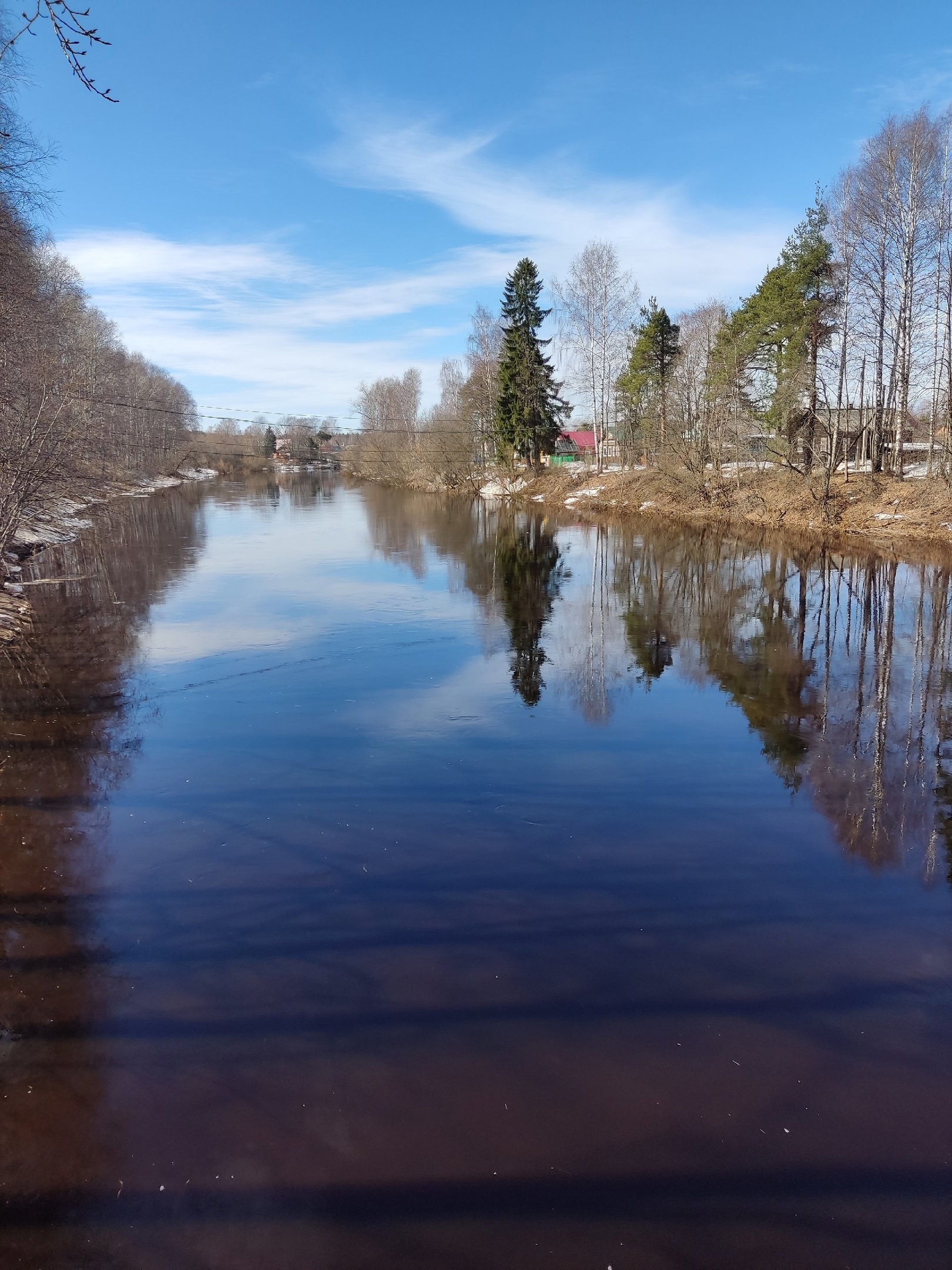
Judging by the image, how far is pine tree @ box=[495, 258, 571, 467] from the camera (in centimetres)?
4456

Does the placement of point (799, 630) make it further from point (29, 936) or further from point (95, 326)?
point (95, 326)

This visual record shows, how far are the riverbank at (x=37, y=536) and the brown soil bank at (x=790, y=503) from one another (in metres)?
→ 21.9

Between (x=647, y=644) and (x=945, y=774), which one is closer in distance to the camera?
(x=945, y=774)

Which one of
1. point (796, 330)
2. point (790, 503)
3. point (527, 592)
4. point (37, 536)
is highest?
point (796, 330)

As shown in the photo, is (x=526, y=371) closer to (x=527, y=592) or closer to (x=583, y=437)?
(x=527, y=592)

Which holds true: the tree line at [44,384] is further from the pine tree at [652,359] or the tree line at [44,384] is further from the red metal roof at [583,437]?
the red metal roof at [583,437]

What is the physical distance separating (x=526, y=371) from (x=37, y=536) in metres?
28.7

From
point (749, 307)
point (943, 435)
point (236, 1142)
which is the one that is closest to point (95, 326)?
point (749, 307)

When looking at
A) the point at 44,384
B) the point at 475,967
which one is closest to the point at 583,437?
the point at 44,384

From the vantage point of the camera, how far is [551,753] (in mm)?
8094

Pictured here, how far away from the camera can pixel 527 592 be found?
17.8m

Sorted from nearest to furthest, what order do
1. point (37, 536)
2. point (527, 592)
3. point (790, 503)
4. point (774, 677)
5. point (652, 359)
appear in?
point (774, 677) → point (527, 592) → point (37, 536) → point (790, 503) → point (652, 359)

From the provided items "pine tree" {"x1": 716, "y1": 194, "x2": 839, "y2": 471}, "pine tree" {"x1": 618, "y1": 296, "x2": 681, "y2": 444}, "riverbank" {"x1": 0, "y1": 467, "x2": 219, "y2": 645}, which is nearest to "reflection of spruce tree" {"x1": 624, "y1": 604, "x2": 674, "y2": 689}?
"riverbank" {"x1": 0, "y1": 467, "x2": 219, "y2": 645}

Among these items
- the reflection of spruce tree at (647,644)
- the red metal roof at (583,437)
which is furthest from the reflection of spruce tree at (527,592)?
the red metal roof at (583,437)
